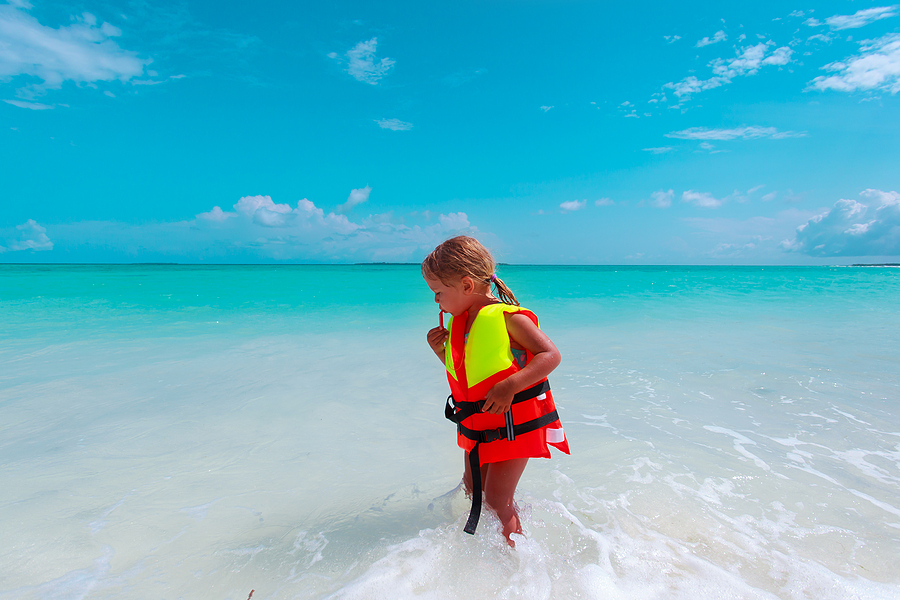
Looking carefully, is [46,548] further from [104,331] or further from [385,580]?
[104,331]

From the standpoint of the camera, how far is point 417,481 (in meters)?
2.98

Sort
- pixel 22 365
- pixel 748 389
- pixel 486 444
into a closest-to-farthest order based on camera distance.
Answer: pixel 486 444 → pixel 748 389 → pixel 22 365

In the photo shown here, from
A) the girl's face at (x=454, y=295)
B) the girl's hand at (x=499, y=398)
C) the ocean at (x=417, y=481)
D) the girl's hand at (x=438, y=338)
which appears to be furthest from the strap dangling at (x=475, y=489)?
the girl's face at (x=454, y=295)

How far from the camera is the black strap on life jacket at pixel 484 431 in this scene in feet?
6.15

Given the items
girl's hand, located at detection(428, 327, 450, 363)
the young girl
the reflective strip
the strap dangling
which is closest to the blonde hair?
the young girl

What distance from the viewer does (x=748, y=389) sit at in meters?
4.75

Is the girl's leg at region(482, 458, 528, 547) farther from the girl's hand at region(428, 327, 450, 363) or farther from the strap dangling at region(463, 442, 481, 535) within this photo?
the girl's hand at region(428, 327, 450, 363)

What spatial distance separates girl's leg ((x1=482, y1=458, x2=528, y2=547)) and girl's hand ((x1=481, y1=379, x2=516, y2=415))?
35 centimetres

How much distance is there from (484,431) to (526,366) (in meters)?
0.40

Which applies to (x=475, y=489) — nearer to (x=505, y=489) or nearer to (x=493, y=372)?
(x=505, y=489)

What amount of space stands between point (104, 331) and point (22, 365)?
2.78m

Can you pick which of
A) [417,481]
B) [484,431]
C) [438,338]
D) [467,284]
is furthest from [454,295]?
[417,481]

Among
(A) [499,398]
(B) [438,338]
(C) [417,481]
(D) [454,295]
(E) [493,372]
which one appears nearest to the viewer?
(A) [499,398]

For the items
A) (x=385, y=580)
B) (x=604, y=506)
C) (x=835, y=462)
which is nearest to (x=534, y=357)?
(x=385, y=580)
